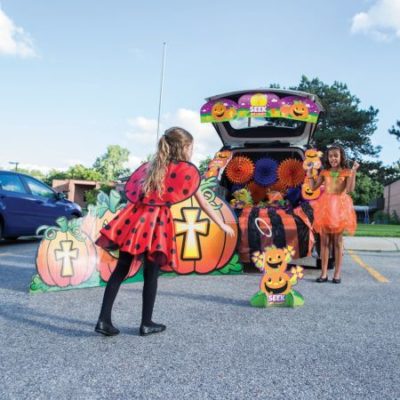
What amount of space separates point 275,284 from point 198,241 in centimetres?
151

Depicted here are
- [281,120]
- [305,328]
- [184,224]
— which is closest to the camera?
[305,328]

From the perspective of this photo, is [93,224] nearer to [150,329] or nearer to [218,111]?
[150,329]

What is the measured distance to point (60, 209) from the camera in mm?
9438

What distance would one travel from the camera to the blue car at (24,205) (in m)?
7.93

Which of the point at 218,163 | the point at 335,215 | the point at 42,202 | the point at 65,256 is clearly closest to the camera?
the point at 65,256

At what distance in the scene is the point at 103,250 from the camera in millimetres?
4449

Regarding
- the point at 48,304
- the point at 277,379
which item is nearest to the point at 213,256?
the point at 48,304

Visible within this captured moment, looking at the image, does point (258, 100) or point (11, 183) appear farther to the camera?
point (11, 183)

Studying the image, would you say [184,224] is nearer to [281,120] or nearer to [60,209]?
[281,120]

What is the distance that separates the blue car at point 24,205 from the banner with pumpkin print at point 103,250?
3.91 metres

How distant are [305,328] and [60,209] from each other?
25.1 feet

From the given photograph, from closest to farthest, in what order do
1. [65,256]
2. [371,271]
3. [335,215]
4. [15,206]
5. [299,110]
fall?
1. [65,256]
2. [335,215]
3. [371,271]
4. [299,110]
5. [15,206]

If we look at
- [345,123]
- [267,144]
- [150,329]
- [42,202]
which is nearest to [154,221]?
Answer: [150,329]

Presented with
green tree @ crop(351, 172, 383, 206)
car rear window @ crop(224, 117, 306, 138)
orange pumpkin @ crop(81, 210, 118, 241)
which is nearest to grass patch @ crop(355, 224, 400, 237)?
car rear window @ crop(224, 117, 306, 138)
